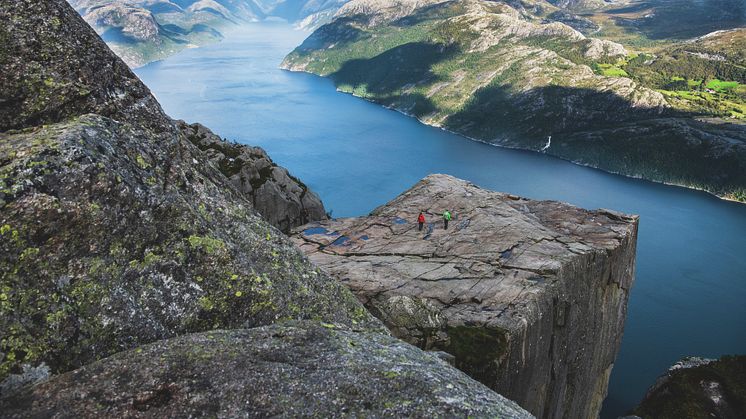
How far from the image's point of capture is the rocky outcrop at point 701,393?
1757 inches

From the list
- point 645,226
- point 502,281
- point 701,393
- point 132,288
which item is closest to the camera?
point 132,288

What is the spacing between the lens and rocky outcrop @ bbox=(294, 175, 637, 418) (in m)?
23.6

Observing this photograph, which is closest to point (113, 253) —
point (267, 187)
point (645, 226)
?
point (267, 187)

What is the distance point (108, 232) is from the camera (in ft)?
33.2

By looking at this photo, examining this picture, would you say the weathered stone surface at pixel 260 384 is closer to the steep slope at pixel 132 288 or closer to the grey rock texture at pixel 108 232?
the steep slope at pixel 132 288

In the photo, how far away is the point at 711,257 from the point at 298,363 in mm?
140380

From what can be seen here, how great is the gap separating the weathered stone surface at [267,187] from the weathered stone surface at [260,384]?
38744 millimetres

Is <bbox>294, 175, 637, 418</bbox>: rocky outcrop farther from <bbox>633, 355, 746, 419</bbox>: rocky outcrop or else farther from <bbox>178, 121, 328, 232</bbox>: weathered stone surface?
<bbox>178, 121, 328, 232</bbox>: weathered stone surface

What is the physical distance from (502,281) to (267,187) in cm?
3214

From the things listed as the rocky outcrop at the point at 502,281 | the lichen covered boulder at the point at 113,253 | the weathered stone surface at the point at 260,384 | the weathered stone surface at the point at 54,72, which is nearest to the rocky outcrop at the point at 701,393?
the rocky outcrop at the point at 502,281

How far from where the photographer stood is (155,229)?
1103 centimetres

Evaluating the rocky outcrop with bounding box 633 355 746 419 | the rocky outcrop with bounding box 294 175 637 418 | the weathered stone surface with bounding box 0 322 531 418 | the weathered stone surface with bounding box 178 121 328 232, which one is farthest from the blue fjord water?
the weathered stone surface with bounding box 0 322 531 418

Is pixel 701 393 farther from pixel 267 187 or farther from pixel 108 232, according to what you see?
pixel 108 232

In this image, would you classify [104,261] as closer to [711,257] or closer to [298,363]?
[298,363]
